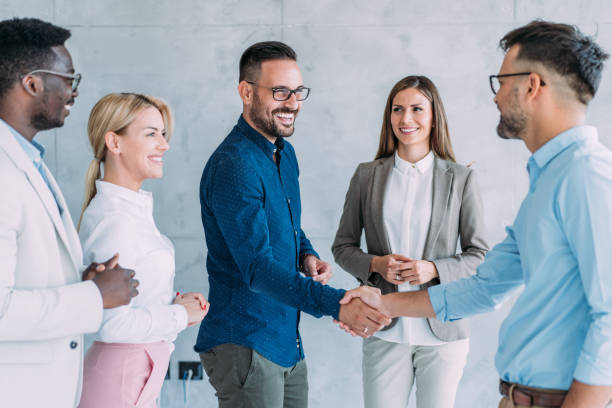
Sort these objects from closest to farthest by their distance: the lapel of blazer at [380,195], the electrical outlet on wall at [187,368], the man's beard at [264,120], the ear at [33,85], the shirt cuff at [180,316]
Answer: the ear at [33,85], the shirt cuff at [180,316], the man's beard at [264,120], the lapel of blazer at [380,195], the electrical outlet on wall at [187,368]

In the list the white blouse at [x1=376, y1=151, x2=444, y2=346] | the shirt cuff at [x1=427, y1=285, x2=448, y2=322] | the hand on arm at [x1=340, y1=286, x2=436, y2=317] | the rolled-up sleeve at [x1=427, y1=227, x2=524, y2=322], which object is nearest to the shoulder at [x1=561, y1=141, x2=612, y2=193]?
the rolled-up sleeve at [x1=427, y1=227, x2=524, y2=322]

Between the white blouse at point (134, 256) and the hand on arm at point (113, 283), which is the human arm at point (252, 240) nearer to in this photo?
the white blouse at point (134, 256)

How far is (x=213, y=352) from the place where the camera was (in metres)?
2.15

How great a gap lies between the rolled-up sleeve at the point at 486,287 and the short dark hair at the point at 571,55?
1.60 ft

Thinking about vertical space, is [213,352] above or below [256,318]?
below

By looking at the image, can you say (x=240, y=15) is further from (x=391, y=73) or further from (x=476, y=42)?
(x=476, y=42)

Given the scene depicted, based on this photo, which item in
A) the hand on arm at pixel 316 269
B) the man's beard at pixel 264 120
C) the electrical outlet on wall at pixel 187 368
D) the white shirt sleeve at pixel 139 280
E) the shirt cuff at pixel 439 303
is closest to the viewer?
the white shirt sleeve at pixel 139 280

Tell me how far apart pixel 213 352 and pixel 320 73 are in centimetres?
188

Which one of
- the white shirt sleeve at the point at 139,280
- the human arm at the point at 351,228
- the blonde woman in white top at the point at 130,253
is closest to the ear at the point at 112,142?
the blonde woman in white top at the point at 130,253

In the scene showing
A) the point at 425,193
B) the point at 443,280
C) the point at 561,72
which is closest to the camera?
the point at 561,72

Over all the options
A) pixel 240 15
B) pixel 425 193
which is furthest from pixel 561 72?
pixel 240 15

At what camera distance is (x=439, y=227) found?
2545 millimetres

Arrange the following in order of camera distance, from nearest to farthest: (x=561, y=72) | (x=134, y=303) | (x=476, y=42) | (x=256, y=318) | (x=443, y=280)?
(x=561, y=72) → (x=134, y=303) → (x=256, y=318) → (x=443, y=280) → (x=476, y=42)

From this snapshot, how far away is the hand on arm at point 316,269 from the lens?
7.88 ft
